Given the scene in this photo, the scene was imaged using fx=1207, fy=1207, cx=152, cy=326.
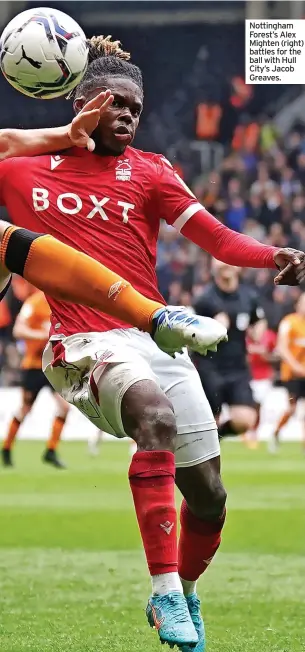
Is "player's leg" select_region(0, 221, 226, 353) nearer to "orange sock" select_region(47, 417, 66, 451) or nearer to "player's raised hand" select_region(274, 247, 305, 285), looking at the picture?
"player's raised hand" select_region(274, 247, 305, 285)

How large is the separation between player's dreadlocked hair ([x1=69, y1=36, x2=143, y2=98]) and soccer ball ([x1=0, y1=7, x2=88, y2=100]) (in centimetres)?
14

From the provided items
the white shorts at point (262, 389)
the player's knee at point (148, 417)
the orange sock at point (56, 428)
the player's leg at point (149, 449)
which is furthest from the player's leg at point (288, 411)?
the player's knee at point (148, 417)

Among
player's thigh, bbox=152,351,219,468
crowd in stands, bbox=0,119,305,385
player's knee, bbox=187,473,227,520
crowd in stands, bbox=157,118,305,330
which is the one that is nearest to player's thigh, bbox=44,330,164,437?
player's thigh, bbox=152,351,219,468

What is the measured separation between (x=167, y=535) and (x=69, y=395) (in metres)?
0.72

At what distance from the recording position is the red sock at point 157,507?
3.77 m

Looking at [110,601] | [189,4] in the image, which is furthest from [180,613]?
[189,4]

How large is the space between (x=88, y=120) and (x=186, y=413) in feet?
3.71

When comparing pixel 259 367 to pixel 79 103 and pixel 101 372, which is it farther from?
pixel 101 372

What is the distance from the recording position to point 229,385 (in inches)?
419

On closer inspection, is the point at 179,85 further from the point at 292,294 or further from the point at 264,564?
the point at 264,564

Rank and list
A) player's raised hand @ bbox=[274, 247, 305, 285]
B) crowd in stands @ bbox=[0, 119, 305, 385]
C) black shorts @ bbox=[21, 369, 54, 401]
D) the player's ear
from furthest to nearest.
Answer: crowd in stands @ bbox=[0, 119, 305, 385] → black shorts @ bbox=[21, 369, 54, 401] → the player's ear → player's raised hand @ bbox=[274, 247, 305, 285]

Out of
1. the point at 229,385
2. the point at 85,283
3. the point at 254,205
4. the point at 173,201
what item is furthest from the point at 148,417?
the point at 254,205

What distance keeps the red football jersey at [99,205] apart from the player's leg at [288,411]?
964cm

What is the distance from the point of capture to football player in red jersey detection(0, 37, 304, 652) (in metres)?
4.21
